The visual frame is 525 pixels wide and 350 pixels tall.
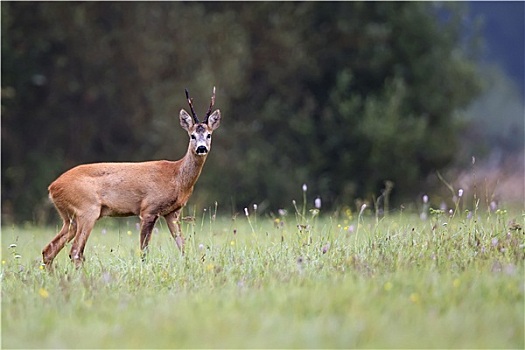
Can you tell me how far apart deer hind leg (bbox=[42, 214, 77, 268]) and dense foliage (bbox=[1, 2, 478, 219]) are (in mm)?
10889

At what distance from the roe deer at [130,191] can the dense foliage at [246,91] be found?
10.9 metres

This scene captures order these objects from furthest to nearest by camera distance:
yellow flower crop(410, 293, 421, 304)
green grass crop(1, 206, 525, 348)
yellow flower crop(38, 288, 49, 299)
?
1. yellow flower crop(38, 288, 49, 299)
2. yellow flower crop(410, 293, 421, 304)
3. green grass crop(1, 206, 525, 348)

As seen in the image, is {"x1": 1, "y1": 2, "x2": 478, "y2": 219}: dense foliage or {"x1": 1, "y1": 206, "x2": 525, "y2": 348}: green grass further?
{"x1": 1, "y1": 2, "x2": 478, "y2": 219}: dense foliage

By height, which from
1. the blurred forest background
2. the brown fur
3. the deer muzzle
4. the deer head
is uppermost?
the blurred forest background

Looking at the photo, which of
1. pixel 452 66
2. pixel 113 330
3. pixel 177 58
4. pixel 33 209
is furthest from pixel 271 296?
pixel 452 66

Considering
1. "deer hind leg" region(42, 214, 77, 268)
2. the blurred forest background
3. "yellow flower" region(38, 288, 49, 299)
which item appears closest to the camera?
"yellow flower" region(38, 288, 49, 299)

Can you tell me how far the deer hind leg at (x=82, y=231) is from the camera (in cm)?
1009

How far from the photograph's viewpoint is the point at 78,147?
23.5m

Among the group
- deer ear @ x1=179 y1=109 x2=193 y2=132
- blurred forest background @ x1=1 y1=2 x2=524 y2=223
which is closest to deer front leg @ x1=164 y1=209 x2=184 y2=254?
deer ear @ x1=179 y1=109 x2=193 y2=132

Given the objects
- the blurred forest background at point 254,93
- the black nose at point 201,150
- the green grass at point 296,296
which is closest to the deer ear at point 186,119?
the black nose at point 201,150

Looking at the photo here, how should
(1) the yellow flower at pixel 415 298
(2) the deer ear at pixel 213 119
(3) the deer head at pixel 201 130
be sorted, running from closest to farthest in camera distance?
(1) the yellow flower at pixel 415 298
(3) the deer head at pixel 201 130
(2) the deer ear at pixel 213 119

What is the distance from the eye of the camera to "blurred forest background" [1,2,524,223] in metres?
22.9

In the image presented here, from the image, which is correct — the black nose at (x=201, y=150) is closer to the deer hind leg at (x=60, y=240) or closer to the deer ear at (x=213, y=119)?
the deer ear at (x=213, y=119)

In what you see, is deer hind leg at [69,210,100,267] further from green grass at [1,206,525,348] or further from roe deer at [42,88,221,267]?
green grass at [1,206,525,348]
